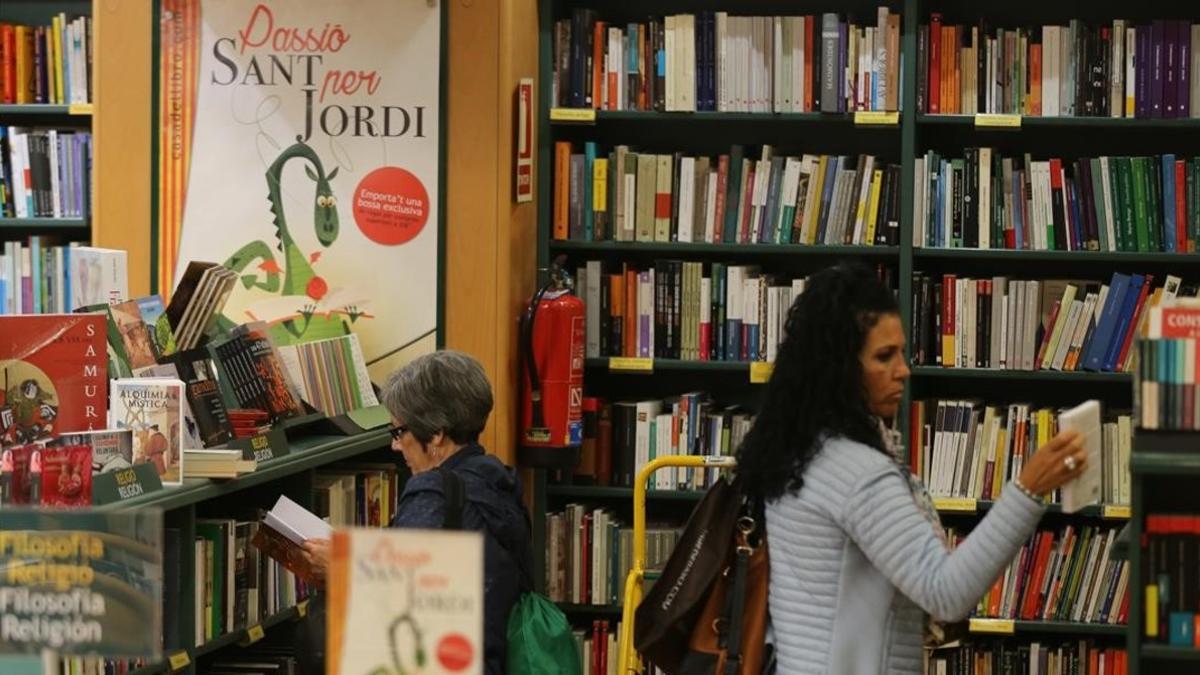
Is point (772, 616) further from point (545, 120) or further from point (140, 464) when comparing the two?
point (545, 120)

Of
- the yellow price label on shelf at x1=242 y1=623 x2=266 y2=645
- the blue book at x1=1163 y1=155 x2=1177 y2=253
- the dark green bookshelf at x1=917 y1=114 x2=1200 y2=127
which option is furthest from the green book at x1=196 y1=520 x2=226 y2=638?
the blue book at x1=1163 y1=155 x2=1177 y2=253

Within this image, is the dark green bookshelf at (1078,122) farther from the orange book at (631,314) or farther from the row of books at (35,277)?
the row of books at (35,277)

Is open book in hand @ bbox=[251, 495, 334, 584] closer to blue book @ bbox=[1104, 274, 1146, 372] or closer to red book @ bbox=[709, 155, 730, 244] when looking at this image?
red book @ bbox=[709, 155, 730, 244]

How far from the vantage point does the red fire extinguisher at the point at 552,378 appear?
565 centimetres

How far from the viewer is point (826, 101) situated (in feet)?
18.7

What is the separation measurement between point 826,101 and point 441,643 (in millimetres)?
3853

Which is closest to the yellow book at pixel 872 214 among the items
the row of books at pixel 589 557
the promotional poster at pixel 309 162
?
the row of books at pixel 589 557

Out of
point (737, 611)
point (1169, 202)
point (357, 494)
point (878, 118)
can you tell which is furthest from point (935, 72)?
point (737, 611)

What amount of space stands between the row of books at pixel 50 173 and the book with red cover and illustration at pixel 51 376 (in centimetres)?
269

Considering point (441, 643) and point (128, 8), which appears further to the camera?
point (128, 8)

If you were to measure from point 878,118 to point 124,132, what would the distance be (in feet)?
7.78

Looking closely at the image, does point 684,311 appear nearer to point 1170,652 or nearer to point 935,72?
point 935,72

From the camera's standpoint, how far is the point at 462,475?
3.68 meters

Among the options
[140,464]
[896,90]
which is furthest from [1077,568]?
[140,464]
